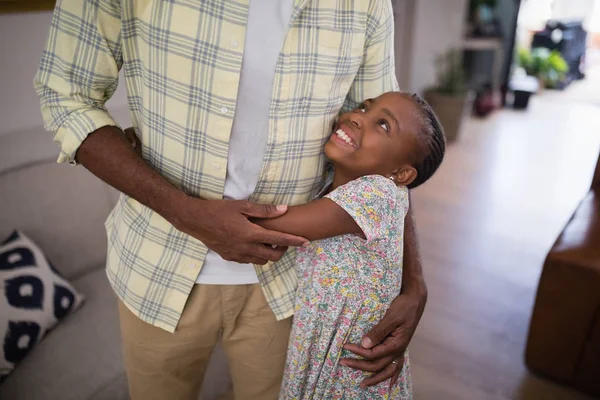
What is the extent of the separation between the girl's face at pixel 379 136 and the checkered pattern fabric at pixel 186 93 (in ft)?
0.15

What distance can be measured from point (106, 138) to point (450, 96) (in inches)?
160

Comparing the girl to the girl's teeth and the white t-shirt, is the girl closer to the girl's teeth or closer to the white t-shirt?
the girl's teeth

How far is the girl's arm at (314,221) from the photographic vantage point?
36.6 inches

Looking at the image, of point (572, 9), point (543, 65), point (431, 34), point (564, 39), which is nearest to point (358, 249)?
point (431, 34)

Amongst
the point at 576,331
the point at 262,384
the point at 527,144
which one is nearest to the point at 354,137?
the point at 262,384

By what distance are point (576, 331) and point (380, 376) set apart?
125 centimetres

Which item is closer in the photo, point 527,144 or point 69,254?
point 69,254

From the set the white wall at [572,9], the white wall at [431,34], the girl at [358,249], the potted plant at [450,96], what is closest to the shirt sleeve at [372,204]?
the girl at [358,249]

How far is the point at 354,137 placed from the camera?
1035mm

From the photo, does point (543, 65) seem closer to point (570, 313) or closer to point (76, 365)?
point (570, 313)

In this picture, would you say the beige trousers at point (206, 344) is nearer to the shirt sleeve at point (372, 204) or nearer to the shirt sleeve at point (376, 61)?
the shirt sleeve at point (372, 204)

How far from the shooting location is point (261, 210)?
89 centimetres

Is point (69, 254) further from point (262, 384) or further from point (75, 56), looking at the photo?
point (75, 56)

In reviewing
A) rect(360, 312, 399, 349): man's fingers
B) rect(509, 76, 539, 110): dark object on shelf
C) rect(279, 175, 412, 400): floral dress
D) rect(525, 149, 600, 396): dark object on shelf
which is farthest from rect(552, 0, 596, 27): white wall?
rect(360, 312, 399, 349): man's fingers
